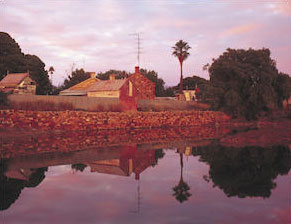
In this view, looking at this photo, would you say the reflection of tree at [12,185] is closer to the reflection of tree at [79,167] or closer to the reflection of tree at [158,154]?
the reflection of tree at [79,167]

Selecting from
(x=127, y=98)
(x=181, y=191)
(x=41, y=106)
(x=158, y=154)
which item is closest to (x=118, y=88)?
(x=127, y=98)

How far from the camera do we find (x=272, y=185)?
937 cm

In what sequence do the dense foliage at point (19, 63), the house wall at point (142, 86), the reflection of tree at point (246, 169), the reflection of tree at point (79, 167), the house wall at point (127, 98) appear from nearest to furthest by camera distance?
the reflection of tree at point (246, 169) < the reflection of tree at point (79, 167) < the house wall at point (127, 98) < the house wall at point (142, 86) < the dense foliage at point (19, 63)

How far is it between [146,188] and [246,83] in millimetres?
39980

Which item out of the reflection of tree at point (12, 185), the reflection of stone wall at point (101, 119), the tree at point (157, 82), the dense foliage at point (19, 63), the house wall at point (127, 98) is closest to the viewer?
the reflection of tree at point (12, 185)

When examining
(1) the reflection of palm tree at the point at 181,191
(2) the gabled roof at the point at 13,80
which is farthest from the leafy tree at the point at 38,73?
(1) the reflection of palm tree at the point at 181,191

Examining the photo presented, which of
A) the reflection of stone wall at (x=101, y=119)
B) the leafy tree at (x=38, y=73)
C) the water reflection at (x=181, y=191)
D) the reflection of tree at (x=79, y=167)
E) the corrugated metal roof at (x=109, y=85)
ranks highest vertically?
the leafy tree at (x=38, y=73)

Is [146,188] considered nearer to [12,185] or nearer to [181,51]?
[12,185]

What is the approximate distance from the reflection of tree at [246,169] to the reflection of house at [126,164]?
2.49 meters

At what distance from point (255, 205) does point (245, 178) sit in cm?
276

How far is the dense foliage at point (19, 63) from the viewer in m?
61.9

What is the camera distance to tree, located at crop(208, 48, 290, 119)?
147 feet

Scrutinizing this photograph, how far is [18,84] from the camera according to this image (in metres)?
50.2

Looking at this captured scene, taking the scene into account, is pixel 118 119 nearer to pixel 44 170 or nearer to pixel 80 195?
pixel 44 170
